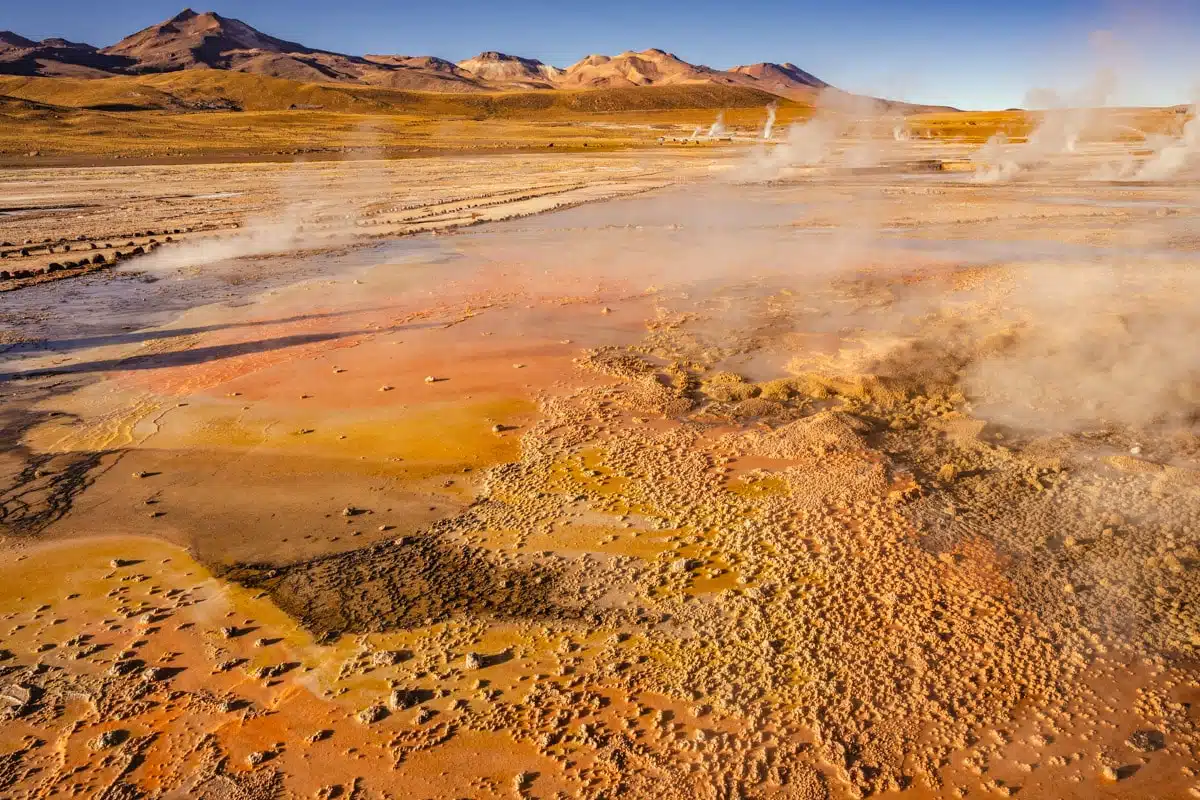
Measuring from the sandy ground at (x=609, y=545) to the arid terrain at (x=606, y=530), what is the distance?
28 mm

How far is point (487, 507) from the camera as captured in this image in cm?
573

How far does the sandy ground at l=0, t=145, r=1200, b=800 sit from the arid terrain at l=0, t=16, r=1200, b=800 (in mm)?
28

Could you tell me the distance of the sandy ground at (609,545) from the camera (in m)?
3.55

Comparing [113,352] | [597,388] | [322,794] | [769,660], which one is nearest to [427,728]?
[322,794]

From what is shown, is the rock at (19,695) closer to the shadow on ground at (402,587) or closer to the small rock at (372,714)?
the shadow on ground at (402,587)

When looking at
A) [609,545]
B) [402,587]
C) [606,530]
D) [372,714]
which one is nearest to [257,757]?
[372,714]

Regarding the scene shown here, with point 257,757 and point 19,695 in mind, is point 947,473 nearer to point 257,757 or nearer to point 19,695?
point 257,757

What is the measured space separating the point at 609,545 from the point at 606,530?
0.19 meters

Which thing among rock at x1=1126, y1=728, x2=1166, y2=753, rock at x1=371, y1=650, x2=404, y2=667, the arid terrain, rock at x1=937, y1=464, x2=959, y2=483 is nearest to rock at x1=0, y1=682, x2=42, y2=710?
the arid terrain

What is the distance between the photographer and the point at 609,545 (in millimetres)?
5152

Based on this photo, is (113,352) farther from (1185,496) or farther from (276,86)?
(276,86)

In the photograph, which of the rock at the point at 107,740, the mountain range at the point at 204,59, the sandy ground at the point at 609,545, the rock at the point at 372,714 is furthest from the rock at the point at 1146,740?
the mountain range at the point at 204,59

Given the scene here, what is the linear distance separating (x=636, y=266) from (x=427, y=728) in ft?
39.3

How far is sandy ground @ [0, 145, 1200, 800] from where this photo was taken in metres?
3.55
